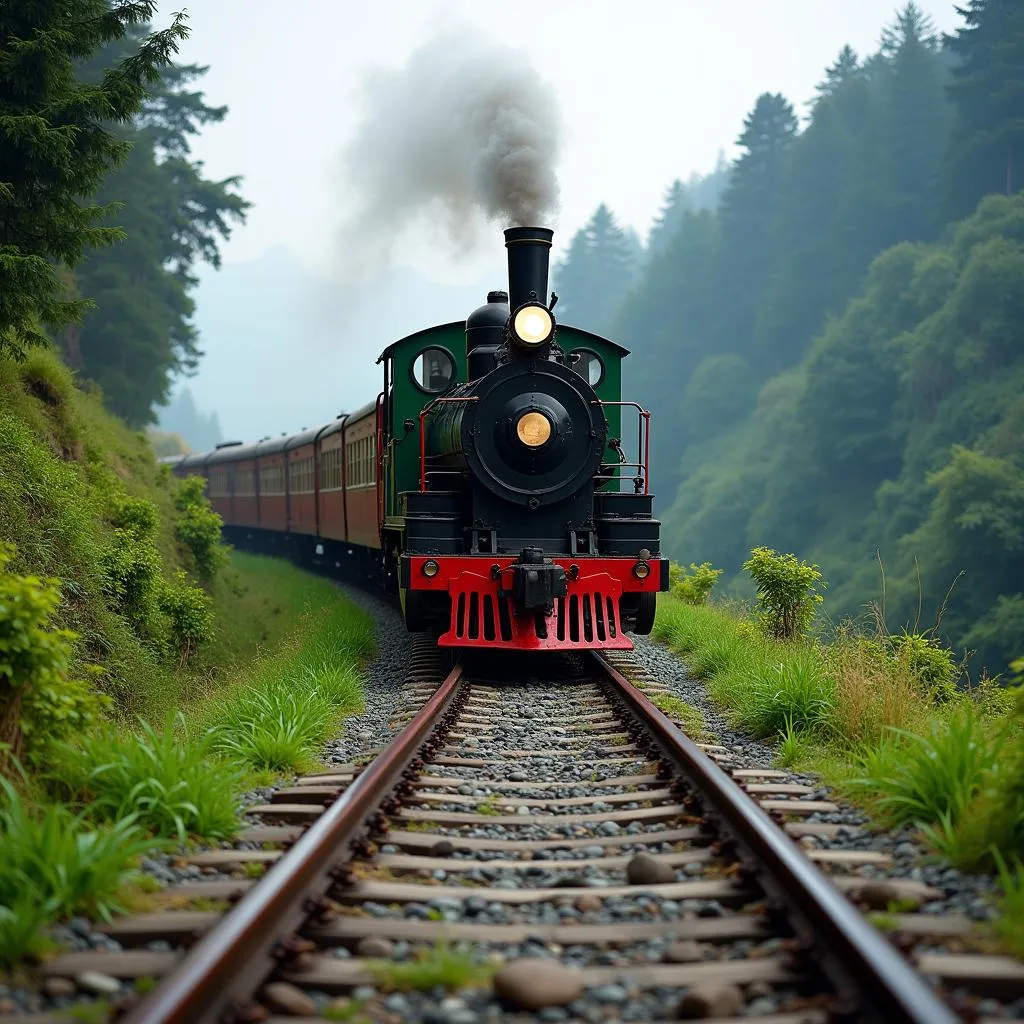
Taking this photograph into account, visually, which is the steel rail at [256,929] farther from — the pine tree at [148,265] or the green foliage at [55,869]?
the pine tree at [148,265]

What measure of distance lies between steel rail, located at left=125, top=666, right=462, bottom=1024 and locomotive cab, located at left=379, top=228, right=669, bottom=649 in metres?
4.13

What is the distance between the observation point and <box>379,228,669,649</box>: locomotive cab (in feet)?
29.6

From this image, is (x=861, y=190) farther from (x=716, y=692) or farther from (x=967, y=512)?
(x=716, y=692)

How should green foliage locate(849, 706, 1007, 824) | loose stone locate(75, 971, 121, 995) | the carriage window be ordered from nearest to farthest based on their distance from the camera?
loose stone locate(75, 971, 121, 995) < green foliage locate(849, 706, 1007, 824) < the carriage window

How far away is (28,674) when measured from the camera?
4.80 metres

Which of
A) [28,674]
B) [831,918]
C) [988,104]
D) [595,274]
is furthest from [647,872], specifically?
[595,274]

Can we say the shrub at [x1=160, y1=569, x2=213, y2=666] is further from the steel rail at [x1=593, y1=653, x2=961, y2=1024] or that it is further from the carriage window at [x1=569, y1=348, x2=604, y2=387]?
the steel rail at [x1=593, y1=653, x2=961, y2=1024]

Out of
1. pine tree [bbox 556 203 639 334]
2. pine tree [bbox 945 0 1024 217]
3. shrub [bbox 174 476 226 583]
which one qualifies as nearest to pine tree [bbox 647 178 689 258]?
pine tree [bbox 556 203 639 334]

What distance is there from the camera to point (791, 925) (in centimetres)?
346

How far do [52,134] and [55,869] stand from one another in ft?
27.3

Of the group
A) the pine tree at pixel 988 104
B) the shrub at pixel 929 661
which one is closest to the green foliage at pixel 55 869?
the shrub at pixel 929 661

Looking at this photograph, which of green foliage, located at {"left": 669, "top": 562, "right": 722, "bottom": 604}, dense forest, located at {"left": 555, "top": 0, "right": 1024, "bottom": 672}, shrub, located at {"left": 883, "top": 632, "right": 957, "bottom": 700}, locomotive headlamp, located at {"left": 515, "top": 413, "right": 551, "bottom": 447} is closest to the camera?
locomotive headlamp, located at {"left": 515, "top": 413, "right": 551, "bottom": 447}

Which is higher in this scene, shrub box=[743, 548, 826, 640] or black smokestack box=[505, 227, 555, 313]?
black smokestack box=[505, 227, 555, 313]

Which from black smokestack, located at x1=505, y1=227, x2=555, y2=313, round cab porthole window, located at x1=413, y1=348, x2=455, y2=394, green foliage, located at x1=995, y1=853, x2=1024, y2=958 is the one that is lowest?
green foliage, located at x1=995, y1=853, x2=1024, y2=958
